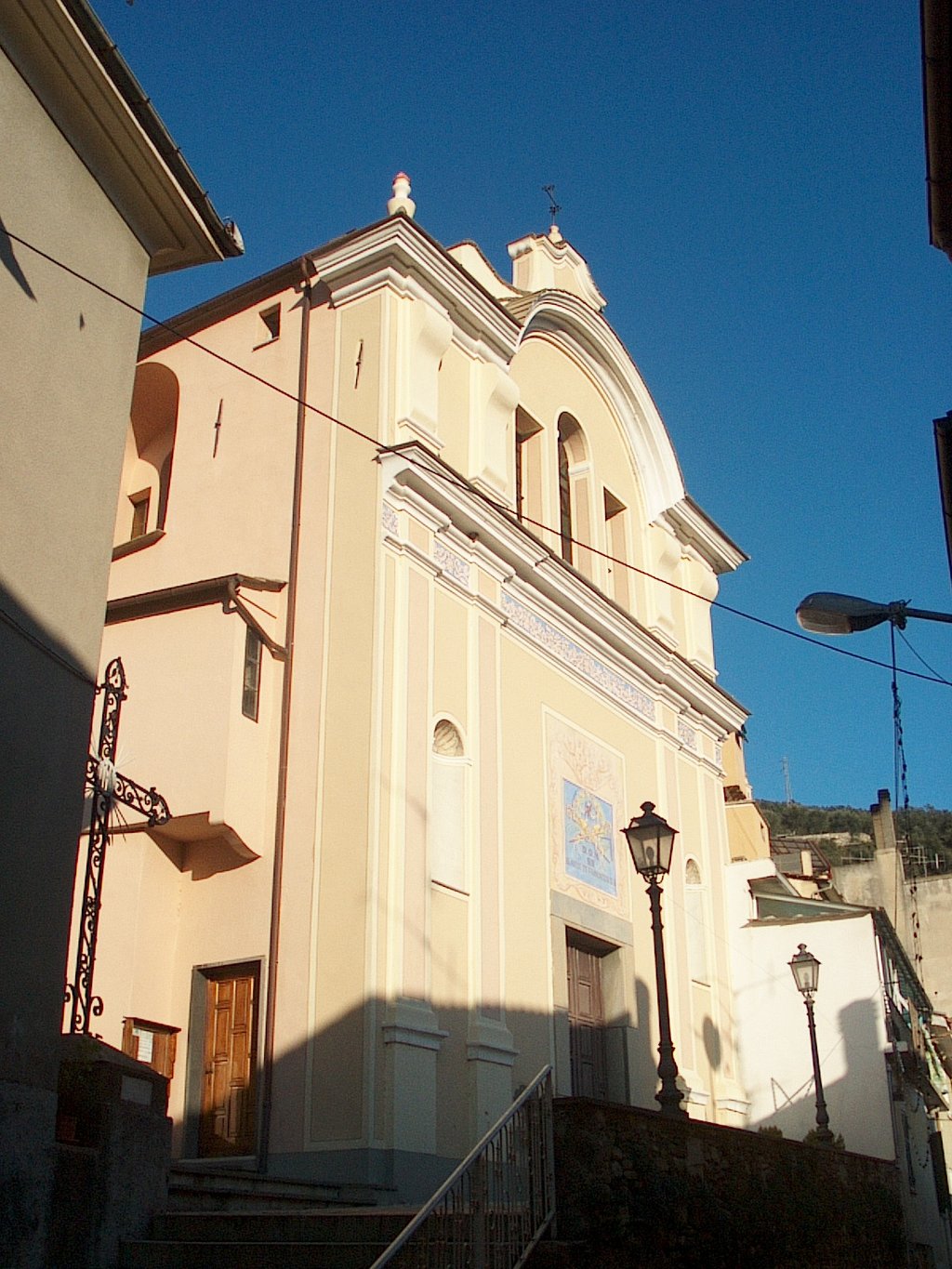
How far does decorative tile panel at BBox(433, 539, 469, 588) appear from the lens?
54.8 ft

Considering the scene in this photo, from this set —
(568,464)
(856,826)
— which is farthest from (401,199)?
(856,826)

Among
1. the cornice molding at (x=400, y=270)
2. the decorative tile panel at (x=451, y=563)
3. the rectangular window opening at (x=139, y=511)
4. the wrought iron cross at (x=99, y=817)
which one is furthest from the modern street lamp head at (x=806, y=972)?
the rectangular window opening at (x=139, y=511)

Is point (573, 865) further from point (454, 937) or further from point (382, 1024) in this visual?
point (382, 1024)

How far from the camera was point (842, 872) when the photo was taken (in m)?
43.9

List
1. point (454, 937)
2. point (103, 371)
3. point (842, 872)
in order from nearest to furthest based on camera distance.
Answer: point (103, 371), point (454, 937), point (842, 872)

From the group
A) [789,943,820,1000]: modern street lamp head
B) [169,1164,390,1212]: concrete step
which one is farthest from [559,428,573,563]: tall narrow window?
[169,1164,390,1212]: concrete step

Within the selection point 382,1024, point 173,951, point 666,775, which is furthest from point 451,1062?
point 666,775

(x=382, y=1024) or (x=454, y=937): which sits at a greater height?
(x=454, y=937)

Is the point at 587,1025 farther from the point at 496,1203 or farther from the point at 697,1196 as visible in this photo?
the point at 496,1203

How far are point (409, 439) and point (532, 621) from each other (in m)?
3.31

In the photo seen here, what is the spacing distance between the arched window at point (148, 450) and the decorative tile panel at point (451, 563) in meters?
4.55

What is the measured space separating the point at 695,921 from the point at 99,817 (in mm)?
11048

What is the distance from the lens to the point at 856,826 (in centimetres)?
8025

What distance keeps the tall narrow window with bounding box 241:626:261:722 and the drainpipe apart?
29cm
